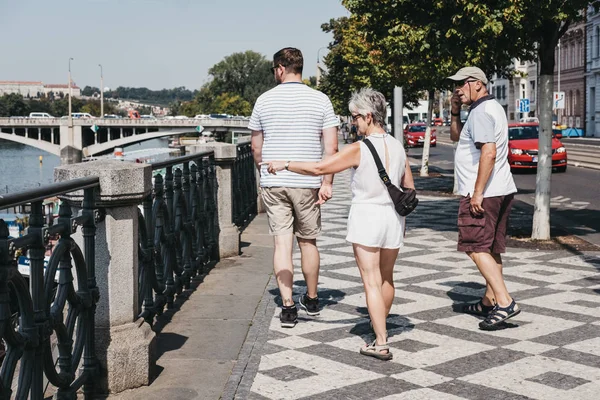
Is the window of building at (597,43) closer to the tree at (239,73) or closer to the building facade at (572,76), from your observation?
the building facade at (572,76)

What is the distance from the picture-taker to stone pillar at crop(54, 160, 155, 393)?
4660mm

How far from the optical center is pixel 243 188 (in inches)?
518

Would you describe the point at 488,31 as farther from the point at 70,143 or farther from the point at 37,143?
the point at 37,143

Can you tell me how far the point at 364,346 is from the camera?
547 centimetres

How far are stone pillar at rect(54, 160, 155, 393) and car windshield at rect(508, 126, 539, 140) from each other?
2403 cm

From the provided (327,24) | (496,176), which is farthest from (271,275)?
(327,24)

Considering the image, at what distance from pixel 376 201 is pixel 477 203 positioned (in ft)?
3.25

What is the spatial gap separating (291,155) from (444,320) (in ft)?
5.41

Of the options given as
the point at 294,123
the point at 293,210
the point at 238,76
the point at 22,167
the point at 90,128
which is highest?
the point at 238,76

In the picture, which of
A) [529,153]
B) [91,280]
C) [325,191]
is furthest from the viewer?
[529,153]

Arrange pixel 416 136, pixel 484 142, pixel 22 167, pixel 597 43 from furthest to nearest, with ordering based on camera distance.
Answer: pixel 22 167 < pixel 597 43 < pixel 416 136 < pixel 484 142

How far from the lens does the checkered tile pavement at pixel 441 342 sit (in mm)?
4805

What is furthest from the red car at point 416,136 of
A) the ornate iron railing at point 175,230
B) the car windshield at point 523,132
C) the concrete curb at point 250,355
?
the concrete curb at point 250,355

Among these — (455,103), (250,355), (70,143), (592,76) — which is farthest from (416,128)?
(70,143)
